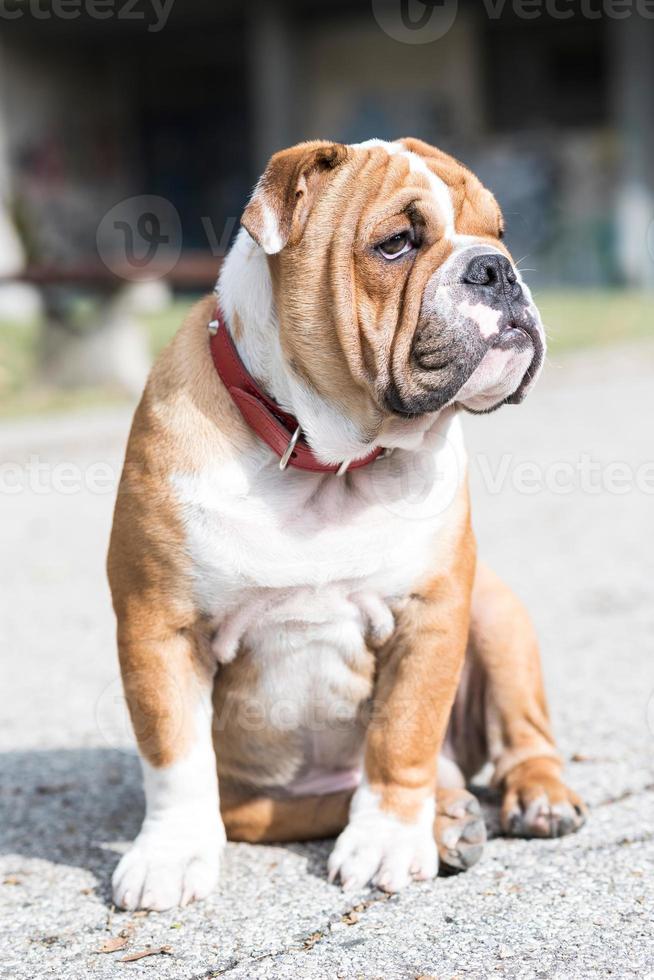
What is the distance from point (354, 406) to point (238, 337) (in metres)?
0.30

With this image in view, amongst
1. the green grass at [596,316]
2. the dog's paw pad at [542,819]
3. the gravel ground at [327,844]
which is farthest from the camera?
the green grass at [596,316]

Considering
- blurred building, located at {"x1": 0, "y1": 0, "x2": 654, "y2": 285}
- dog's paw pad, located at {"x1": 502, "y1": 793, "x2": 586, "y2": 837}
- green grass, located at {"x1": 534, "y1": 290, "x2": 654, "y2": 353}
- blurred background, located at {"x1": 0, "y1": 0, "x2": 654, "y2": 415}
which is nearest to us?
dog's paw pad, located at {"x1": 502, "y1": 793, "x2": 586, "y2": 837}

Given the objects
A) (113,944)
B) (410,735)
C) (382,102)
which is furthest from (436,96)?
(113,944)

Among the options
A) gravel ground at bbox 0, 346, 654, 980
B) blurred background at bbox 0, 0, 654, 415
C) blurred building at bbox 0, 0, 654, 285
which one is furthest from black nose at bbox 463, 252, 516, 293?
blurred building at bbox 0, 0, 654, 285

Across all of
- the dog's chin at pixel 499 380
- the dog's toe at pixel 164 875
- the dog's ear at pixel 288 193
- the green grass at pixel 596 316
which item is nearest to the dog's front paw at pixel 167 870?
the dog's toe at pixel 164 875

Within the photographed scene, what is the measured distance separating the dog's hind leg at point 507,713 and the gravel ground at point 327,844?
0.12 metres

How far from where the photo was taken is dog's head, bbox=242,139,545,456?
2.65 meters

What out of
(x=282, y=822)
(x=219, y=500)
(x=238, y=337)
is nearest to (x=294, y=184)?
(x=238, y=337)

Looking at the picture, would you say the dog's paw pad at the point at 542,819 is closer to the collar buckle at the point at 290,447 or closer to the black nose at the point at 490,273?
the collar buckle at the point at 290,447

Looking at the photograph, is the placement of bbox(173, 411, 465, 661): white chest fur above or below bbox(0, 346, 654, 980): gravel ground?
above

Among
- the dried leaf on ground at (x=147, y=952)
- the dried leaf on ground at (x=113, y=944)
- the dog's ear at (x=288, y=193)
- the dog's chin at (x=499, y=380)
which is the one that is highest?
the dog's ear at (x=288, y=193)

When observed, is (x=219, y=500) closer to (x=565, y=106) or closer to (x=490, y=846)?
(x=490, y=846)

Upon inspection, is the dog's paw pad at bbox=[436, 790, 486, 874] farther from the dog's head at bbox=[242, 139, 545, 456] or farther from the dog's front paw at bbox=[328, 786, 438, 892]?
the dog's head at bbox=[242, 139, 545, 456]

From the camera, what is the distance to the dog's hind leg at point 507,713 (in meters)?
3.03
